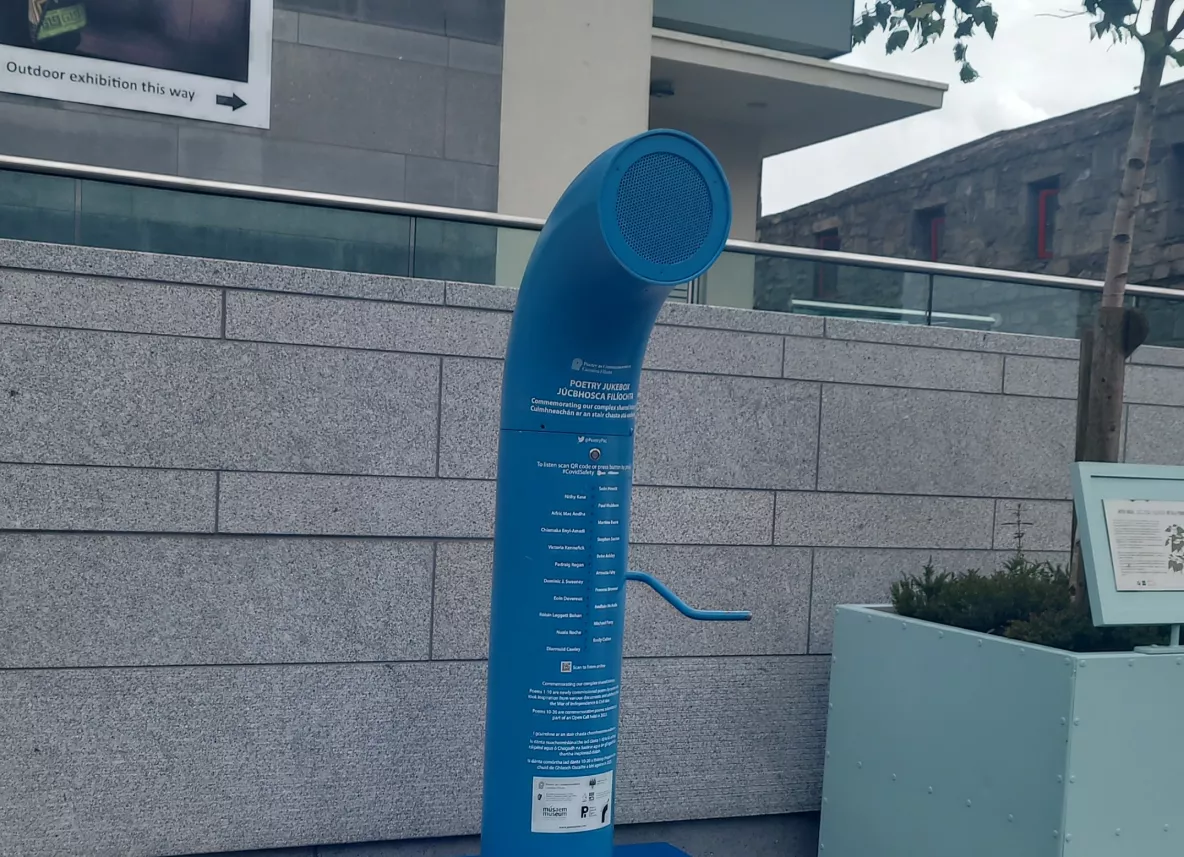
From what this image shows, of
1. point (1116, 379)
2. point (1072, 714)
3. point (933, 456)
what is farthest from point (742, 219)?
point (1072, 714)

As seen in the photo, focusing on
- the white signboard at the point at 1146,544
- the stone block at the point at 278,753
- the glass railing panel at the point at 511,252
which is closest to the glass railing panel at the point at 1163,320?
the white signboard at the point at 1146,544

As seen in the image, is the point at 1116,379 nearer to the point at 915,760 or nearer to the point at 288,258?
the point at 915,760

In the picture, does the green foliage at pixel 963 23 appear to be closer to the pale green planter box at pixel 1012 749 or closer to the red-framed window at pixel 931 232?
the pale green planter box at pixel 1012 749

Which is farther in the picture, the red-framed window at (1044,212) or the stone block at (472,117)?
the red-framed window at (1044,212)

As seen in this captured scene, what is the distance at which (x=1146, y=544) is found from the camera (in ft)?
13.7

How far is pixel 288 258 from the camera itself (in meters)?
4.57

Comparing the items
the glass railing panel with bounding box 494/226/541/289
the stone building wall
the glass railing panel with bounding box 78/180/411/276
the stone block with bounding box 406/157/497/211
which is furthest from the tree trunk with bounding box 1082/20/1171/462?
the stone building wall

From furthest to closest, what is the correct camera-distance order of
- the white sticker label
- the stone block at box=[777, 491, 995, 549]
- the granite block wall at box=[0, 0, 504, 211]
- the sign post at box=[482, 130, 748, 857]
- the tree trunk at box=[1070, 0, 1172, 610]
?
1. the granite block wall at box=[0, 0, 504, 211]
2. the stone block at box=[777, 491, 995, 549]
3. the tree trunk at box=[1070, 0, 1172, 610]
4. the white sticker label
5. the sign post at box=[482, 130, 748, 857]

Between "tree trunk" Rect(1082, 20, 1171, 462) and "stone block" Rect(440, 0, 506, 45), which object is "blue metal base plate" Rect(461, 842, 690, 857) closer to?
"tree trunk" Rect(1082, 20, 1171, 462)

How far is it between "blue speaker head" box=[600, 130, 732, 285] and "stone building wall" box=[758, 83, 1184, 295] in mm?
15150

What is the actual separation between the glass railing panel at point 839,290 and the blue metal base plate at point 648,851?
2.40 m

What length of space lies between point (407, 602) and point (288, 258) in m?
1.45

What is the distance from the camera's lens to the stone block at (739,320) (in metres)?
5.03

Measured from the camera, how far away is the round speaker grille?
304 cm
